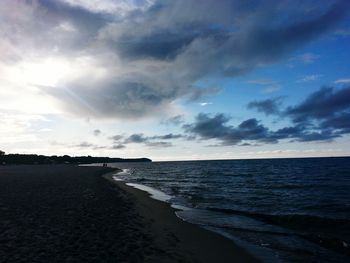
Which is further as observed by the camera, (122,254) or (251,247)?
(251,247)

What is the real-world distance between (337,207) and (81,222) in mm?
20482

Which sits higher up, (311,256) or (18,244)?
(18,244)

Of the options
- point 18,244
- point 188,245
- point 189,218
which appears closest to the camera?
point 18,244

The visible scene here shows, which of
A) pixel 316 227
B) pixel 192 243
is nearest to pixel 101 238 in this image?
pixel 192 243

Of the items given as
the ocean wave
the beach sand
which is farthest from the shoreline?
the ocean wave

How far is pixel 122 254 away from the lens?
10.8 metres

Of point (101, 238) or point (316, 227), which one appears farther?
point (316, 227)

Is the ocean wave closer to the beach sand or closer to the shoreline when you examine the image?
the shoreline

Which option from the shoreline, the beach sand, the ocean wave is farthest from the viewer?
the ocean wave

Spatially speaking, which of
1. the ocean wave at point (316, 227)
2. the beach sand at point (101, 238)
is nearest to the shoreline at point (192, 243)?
the beach sand at point (101, 238)

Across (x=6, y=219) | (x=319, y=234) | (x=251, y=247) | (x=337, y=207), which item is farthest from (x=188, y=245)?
(x=337, y=207)

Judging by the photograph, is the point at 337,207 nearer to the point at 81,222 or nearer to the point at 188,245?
the point at 188,245

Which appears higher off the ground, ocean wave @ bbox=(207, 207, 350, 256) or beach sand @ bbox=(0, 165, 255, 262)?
beach sand @ bbox=(0, 165, 255, 262)

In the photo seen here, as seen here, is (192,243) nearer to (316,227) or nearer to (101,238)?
(101,238)
